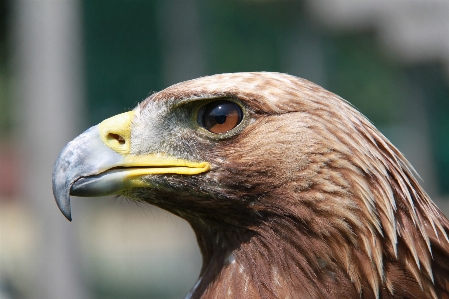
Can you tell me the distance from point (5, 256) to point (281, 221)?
5935mm

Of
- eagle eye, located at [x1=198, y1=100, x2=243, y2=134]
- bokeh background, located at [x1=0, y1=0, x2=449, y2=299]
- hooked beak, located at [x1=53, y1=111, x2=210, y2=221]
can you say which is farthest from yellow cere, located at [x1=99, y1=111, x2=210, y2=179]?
bokeh background, located at [x1=0, y1=0, x2=449, y2=299]

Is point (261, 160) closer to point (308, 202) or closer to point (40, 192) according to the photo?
point (308, 202)

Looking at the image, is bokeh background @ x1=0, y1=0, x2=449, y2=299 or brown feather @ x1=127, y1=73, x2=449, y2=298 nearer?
brown feather @ x1=127, y1=73, x2=449, y2=298

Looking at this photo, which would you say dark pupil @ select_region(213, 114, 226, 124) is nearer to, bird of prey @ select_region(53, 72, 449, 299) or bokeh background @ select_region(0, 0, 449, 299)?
bird of prey @ select_region(53, 72, 449, 299)

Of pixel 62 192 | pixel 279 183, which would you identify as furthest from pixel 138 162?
pixel 279 183

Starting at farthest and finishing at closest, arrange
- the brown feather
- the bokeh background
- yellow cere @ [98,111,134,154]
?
the bokeh background < yellow cere @ [98,111,134,154] < the brown feather

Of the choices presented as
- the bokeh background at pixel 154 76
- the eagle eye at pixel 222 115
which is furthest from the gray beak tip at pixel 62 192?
the bokeh background at pixel 154 76

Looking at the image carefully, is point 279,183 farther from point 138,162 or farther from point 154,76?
point 154,76

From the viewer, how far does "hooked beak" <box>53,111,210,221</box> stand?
228cm

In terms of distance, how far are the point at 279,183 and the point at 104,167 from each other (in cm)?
55

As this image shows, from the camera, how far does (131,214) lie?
6.18 metres

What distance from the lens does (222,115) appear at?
229cm

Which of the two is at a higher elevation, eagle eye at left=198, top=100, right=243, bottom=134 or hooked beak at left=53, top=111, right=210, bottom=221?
eagle eye at left=198, top=100, right=243, bottom=134

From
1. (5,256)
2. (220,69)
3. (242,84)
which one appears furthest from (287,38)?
(242,84)
